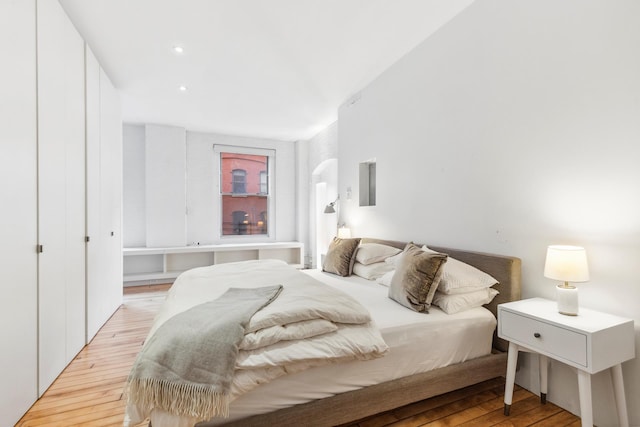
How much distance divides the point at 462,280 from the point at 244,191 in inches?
197

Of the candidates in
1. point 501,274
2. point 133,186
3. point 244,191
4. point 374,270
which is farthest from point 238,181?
point 501,274

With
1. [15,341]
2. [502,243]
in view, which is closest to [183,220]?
[15,341]

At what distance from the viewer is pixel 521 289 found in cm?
207

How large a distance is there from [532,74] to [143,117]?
5.27 metres

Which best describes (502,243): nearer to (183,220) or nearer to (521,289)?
(521,289)

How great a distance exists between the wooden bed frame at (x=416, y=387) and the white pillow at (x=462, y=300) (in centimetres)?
8

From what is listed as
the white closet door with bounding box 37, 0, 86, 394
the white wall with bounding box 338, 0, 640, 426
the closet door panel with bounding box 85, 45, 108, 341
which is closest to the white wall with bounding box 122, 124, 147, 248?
the closet door panel with bounding box 85, 45, 108, 341

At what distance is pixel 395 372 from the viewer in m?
1.72

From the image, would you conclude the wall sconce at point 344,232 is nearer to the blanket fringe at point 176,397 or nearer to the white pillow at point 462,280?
the white pillow at point 462,280

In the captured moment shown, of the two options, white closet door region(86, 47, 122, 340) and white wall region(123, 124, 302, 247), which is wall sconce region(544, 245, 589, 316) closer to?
white closet door region(86, 47, 122, 340)

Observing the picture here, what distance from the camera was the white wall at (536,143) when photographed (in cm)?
158

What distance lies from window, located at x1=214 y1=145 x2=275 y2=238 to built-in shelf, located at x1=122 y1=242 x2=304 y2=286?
51 cm

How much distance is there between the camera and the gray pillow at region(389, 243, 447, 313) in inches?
78.7

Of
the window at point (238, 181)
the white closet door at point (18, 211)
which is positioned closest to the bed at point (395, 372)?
the white closet door at point (18, 211)
